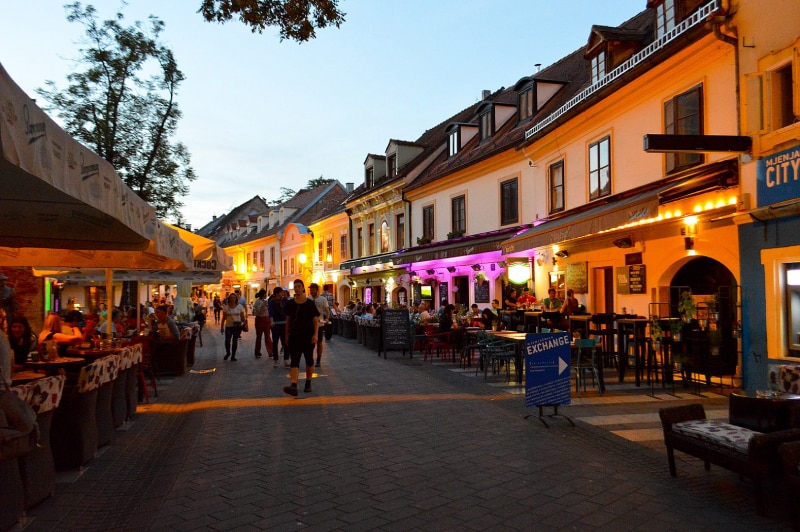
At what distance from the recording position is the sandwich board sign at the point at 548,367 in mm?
6996

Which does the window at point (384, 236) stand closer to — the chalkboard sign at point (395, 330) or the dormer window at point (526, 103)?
the dormer window at point (526, 103)

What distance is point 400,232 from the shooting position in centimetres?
2792

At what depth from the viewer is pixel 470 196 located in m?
21.5

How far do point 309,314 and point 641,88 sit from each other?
26.7ft

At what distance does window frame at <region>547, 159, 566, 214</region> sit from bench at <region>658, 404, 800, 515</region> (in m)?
11.3

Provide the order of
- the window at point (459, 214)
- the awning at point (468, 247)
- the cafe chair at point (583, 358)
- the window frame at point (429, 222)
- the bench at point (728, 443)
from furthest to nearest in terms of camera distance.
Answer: the window frame at point (429, 222), the window at point (459, 214), the awning at point (468, 247), the cafe chair at point (583, 358), the bench at point (728, 443)

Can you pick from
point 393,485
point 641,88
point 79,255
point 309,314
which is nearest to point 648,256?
point 641,88

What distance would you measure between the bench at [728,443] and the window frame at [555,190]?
443 inches

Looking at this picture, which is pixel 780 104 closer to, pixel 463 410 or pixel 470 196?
pixel 463 410

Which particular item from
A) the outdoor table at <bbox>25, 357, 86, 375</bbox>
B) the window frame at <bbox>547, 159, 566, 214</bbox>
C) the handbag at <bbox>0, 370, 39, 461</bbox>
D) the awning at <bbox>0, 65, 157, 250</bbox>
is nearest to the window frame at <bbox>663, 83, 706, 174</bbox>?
the window frame at <bbox>547, 159, 566, 214</bbox>

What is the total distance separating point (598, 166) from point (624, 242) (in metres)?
2.42

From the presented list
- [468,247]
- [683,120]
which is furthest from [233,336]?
[683,120]

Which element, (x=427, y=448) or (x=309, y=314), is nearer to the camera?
(x=427, y=448)

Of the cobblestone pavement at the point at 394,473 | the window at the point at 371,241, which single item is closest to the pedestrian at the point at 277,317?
the cobblestone pavement at the point at 394,473
